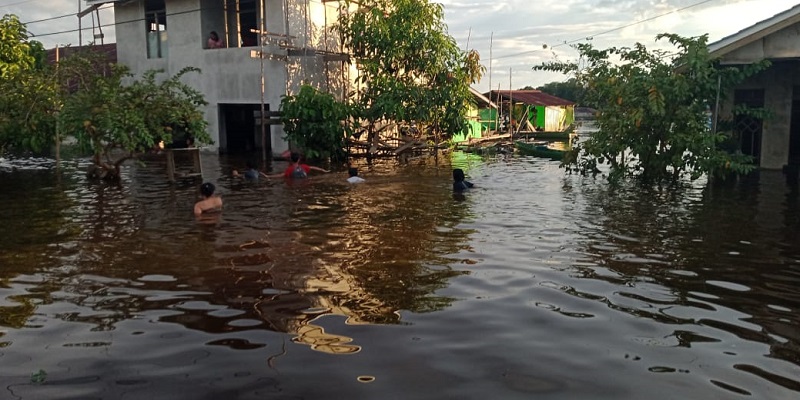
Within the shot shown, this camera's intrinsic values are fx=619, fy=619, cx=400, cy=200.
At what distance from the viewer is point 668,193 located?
1472cm

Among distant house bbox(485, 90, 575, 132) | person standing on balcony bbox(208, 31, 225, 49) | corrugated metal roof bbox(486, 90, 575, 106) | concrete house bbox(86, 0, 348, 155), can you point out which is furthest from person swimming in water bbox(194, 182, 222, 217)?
corrugated metal roof bbox(486, 90, 575, 106)

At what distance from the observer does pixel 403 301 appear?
6.63m

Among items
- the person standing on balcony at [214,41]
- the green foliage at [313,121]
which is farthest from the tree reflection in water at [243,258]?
the person standing on balcony at [214,41]

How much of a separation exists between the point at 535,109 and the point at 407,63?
80.2 ft

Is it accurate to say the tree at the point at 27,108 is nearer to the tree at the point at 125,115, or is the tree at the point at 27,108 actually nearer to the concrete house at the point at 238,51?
the tree at the point at 125,115

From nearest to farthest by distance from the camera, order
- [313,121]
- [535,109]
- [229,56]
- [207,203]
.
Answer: [207,203], [313,121], [229,56], [535,109]

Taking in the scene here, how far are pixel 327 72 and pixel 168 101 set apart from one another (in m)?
10.8

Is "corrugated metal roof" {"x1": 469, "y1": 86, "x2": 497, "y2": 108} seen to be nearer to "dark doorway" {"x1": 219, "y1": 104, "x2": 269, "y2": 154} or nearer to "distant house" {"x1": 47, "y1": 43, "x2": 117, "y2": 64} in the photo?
"dark doorway" {"x1": 219, "y1": 104, "x2": 269, "y2": 154}

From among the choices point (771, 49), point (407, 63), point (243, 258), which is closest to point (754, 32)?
point (771, 49)

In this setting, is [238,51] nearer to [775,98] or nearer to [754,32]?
[754,32]

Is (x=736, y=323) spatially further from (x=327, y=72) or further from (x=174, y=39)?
(x=174, y=39)

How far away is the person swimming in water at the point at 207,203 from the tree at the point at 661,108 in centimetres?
960

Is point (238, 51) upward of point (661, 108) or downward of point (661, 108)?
upward

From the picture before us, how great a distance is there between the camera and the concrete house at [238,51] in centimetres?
2397
